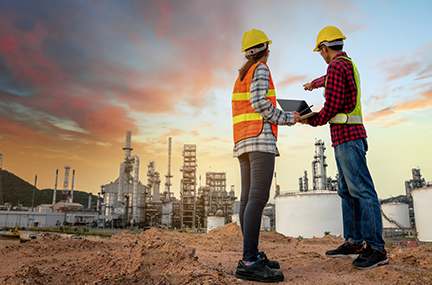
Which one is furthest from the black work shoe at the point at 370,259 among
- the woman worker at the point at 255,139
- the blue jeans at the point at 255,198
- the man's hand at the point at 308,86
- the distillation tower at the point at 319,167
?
the distillation tower at the point at 319,167

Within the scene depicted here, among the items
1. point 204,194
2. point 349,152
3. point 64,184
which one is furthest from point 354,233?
point 64,184

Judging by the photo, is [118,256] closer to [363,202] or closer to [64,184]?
[363,202]

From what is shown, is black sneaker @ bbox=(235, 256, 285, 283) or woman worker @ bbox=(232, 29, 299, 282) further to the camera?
woman worker @ bbox=(232, 29, 299, 282)

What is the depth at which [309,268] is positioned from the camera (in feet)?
9.53

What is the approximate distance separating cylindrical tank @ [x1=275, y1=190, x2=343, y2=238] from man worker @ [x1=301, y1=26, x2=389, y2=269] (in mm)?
21714

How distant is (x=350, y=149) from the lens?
288cm

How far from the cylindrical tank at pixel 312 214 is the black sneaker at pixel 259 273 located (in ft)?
Answer: 75.0

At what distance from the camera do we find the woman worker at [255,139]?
2.50m

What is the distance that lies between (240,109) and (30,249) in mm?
5102

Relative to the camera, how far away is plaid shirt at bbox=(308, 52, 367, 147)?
292 centimetres

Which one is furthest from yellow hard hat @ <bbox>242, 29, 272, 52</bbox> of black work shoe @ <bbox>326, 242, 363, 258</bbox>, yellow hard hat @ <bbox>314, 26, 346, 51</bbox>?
black work shoe @ <bbox>326, 242, 363, 258</bbox>

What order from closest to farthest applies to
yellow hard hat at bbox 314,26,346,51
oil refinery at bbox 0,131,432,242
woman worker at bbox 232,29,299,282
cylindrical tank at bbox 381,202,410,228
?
1. woman worker at bbox 232,29,299,282
2. yellow hard hat at bbox 314,26,346,51
3. oil refinery at bbox 0,131,432,242
4. cylindrical tank at bbox 381,202,410,228

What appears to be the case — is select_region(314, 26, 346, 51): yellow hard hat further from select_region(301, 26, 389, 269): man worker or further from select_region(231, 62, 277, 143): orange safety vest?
select_region(231, 62, 277, 143): orange safety vest

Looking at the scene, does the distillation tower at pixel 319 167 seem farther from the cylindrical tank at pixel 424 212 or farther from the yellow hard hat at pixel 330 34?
the yellow hard hat at pixel 330 34
